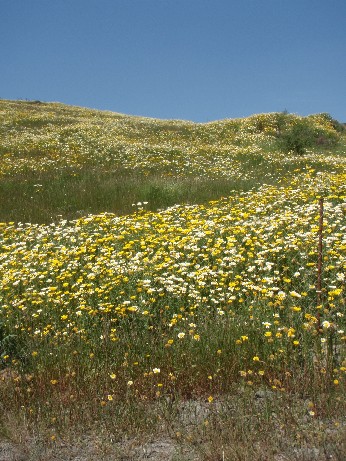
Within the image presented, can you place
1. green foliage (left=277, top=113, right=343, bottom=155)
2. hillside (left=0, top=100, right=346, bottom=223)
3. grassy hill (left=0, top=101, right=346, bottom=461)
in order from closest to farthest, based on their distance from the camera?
grassy hill (left=0, top=101, right=346, bottom=461) < hillside (left=0, top=100, right=346, bottom=223) < green foliage (left=277, top=113, right=343, bottom=155)

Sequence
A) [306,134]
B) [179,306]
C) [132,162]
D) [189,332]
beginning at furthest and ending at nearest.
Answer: [306,134], [132,162], [179,306], [189,332]

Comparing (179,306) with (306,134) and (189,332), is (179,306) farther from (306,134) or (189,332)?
(306,134)

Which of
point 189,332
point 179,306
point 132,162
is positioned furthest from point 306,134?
point 189,332

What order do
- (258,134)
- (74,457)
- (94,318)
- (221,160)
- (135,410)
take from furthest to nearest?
(258,134)
(221,160)
(94,318)
(135,410)
(74,457)

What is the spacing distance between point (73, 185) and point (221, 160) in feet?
28.2

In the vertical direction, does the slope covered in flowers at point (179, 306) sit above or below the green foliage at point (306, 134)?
below

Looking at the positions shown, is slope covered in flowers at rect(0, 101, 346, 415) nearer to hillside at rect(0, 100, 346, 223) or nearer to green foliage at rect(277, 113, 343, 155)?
hillside at rect(0, 100, 346, 223)

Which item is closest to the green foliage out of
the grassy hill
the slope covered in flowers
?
the slope covered in flowers

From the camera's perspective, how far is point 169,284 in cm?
648

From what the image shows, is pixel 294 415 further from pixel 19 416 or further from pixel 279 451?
pixel 19 416

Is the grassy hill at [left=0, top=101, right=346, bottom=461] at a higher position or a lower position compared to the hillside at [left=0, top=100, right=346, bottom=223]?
lower

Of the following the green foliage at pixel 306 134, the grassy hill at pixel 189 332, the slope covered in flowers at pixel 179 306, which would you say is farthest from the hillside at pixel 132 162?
the grassy hill at pixel 189 332

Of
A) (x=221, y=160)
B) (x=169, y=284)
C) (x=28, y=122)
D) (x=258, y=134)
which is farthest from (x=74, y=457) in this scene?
(x=28, y=122)

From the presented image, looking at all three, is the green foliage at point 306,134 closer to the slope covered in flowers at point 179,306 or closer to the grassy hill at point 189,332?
the slope covered in flowers at point 179,306
